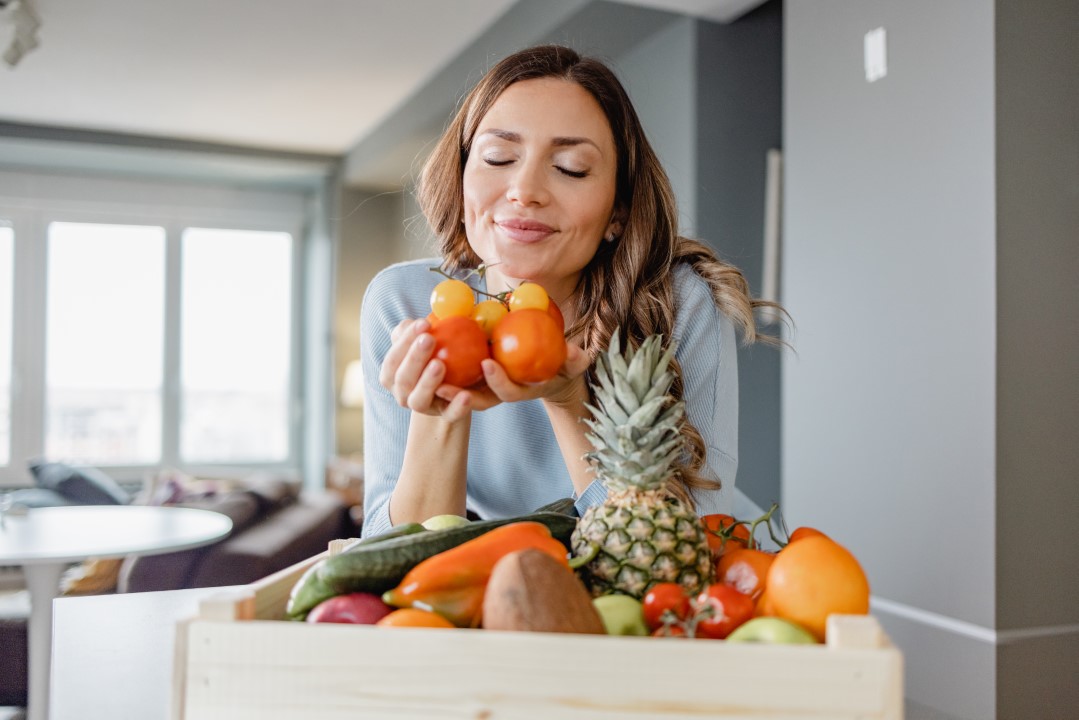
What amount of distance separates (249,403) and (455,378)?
8.37 metres

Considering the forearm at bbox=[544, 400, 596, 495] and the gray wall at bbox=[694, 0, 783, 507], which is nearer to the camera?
the forearm at bbox=[544, 400, 596, 495]

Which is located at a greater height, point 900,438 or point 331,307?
point 331,307

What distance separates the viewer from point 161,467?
8.48 meters

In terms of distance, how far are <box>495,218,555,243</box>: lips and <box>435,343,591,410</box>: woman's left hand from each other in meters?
0.28

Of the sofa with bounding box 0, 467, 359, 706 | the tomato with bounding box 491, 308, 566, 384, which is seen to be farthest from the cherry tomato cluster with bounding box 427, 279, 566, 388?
the sofa with bounding box 0, 467, 359, 706

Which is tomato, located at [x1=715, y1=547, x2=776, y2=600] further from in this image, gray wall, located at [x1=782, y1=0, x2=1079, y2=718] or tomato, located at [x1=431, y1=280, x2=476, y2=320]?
gray wall, located at [x1=782, y1=0, x2=1079, y2=718]

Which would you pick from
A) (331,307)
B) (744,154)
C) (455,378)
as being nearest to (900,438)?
(744,154)

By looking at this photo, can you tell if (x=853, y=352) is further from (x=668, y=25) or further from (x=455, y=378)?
(x=455, y=378)

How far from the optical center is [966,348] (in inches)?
106

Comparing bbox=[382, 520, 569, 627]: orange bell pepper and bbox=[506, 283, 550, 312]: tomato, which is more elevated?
bbox=[506, 283, 550, 312]: tomato

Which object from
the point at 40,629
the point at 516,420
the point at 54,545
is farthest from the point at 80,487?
the point at 516,420

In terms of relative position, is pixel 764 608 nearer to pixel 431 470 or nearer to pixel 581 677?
pixel 581 677

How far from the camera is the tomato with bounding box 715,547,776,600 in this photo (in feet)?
2.71

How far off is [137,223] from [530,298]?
8.28 metres
